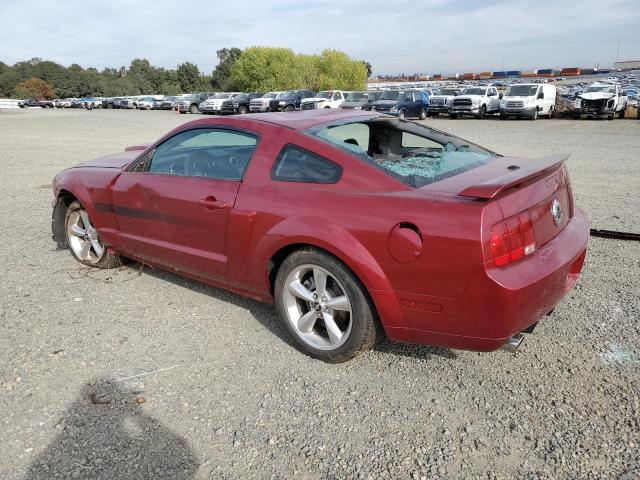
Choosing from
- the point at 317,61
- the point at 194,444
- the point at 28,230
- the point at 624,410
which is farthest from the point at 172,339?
the point at 317,61

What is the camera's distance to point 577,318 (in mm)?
3820

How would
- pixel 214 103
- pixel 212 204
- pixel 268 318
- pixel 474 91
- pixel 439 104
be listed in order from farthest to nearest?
1. pixel 214 103
2. pixel 439 104
3. pixel 474 91
4. pixel 268 318
5. pixel 212 204

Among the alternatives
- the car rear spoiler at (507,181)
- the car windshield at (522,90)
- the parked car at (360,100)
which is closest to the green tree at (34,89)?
the parked car at (360,100)

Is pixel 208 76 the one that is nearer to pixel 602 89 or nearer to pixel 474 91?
pixel 474 91

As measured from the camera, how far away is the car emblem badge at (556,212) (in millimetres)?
3079

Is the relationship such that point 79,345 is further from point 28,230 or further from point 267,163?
point 28,230

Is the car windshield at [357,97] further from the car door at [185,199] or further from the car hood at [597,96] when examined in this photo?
the car door at [185,199]

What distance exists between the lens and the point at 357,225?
2973 mm

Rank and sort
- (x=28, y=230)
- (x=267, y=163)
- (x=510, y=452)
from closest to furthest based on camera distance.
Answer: (x=510, y=452)
(x=267, y=163)
(x=28, y=230)

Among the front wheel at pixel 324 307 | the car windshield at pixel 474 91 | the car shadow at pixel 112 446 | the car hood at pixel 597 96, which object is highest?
the car windshield at pixel 474 91

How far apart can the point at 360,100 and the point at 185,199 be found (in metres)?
29.2

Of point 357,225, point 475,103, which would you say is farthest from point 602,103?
point 357,225

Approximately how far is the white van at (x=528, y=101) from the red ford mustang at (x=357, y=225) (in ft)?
81.9

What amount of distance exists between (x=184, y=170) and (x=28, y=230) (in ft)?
12.0
